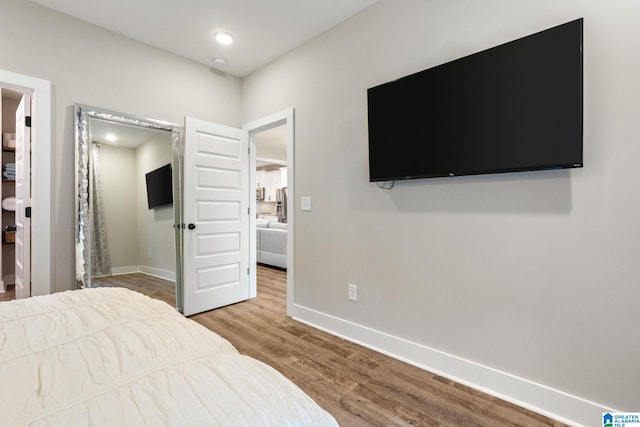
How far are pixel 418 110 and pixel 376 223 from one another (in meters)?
0.90

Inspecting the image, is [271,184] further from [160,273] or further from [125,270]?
[125,270]

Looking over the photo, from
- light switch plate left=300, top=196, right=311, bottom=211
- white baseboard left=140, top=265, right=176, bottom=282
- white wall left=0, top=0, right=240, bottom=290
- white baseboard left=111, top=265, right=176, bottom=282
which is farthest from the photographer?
white baseboard left=140, top=265, right=176, bottom=282

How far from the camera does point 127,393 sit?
74cm

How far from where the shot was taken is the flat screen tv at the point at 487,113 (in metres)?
1.48

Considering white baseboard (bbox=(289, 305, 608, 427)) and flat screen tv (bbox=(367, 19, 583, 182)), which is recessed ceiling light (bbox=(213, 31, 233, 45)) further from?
white baseboard (bbox=(289, 305, 608, 427))

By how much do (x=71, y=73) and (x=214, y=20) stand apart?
1.29m

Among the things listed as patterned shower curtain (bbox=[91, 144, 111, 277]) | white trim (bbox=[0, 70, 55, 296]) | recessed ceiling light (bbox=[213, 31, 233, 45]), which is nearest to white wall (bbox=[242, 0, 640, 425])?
recessed ceiling light (bbox=[213, 31, 233, 45])

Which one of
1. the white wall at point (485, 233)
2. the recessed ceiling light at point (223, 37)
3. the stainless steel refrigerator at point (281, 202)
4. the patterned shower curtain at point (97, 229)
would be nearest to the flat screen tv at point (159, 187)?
the patterned shower curtain at point (97, 229)

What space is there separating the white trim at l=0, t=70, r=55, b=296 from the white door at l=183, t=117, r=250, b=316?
1.06m

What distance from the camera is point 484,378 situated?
1843mm

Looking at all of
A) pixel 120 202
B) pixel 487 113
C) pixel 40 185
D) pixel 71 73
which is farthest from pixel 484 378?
pixel 71 73

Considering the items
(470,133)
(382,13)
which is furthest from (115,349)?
(382,13)

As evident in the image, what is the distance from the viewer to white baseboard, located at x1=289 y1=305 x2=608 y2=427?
1553 mm

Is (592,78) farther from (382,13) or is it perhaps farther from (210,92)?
(210,92)
